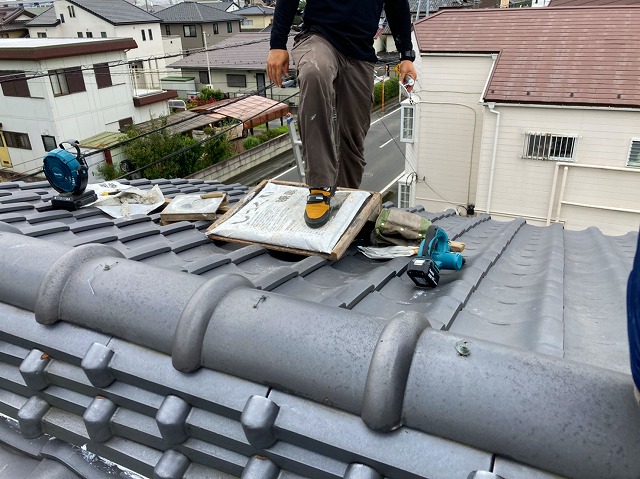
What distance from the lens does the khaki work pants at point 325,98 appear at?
9.71 ft

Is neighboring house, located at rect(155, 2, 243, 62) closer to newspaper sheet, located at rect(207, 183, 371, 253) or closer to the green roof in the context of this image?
the green roof

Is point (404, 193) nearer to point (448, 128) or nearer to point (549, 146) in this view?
point (448, 128)

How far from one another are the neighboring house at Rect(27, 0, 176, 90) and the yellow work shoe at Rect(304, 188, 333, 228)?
2472cm

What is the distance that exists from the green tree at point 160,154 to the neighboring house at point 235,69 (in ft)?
25.3

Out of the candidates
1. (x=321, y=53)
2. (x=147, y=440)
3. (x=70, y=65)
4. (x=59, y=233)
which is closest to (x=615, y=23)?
(x=321, y=53)

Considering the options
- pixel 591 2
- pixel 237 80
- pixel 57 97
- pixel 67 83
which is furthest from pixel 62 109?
pixel 591 2

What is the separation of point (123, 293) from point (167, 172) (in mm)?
16398

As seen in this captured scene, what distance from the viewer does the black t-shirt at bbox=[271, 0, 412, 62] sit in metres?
3.16

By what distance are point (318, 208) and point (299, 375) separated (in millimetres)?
1810

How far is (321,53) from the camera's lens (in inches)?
121

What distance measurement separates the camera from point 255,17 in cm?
3878

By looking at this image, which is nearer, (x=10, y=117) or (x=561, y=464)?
(x=561, y=464)

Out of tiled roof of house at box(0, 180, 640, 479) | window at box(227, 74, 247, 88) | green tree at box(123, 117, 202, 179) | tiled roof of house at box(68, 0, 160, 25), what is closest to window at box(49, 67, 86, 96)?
green tree at box(123, 117, 202, 179)

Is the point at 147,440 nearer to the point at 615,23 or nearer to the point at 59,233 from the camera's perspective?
the point at 59,233
